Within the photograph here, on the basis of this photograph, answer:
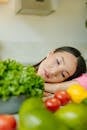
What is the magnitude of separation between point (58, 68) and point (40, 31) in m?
1.14

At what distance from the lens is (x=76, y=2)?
2.64 metres

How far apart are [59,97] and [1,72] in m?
0.20

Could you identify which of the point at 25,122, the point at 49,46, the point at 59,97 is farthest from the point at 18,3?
the point at 25,122

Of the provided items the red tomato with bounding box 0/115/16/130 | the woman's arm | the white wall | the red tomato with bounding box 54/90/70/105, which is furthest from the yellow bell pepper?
the white wall

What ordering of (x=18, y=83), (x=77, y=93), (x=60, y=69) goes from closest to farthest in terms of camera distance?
(x=18, y=83)
(x=77, y=93)
(x=60, y=69)

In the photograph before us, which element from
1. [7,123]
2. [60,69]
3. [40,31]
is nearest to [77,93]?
[7,123]

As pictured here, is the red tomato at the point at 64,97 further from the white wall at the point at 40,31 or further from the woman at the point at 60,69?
the white wall at the point at 40,31

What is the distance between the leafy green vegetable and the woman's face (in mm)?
779

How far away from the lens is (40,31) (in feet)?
8.46

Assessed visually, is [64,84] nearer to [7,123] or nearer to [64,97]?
[64,97]

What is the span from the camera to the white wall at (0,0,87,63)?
8.09ft

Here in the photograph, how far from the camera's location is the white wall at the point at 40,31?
2.46m

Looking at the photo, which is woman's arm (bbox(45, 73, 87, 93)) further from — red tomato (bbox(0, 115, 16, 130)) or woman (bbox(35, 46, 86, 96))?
red tomato (bbox(0, 115, 16, 130))

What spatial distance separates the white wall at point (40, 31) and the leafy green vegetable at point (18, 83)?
1.75 metres
